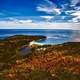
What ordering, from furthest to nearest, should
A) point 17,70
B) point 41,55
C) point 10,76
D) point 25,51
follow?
1. point 25,51
2. point 41,55
3. point 17,70
4. point 10,76

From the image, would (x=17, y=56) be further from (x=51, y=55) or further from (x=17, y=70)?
(x=17, y=70)

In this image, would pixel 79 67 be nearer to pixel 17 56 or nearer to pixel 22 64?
pixel 22 64

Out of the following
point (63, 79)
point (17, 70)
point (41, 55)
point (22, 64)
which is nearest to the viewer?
point (63, 79)

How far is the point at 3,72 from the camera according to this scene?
17359mm

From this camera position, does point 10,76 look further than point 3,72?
No

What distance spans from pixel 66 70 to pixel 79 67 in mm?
1176

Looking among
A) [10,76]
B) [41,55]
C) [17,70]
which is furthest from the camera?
[41,55]

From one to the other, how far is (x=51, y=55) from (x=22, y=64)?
277 centimetres

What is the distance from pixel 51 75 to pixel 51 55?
211 inches

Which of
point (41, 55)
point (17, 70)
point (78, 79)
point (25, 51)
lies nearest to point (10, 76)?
point (17, 70)

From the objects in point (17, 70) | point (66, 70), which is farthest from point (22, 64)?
point (66, 70)

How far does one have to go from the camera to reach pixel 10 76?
52.7 feet

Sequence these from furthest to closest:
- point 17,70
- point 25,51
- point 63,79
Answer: point 25,51 < point 17,70 < point 63,79

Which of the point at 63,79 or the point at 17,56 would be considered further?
the point at 17,56
